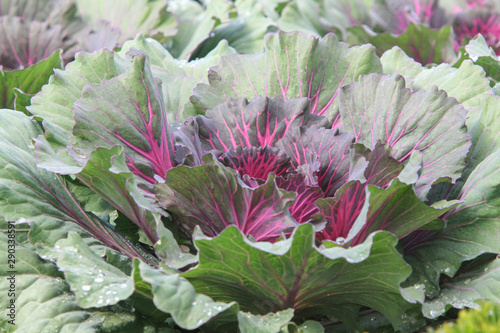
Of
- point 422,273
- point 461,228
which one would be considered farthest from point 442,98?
point 422,273

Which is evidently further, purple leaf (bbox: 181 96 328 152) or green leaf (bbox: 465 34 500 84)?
green leaf (bbox: 465 34 500 84)

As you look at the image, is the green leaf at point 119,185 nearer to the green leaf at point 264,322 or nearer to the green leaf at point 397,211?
the green leaf at point 264,322

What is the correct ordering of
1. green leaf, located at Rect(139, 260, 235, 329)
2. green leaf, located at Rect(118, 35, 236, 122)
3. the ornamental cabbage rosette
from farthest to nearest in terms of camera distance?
green leaf, located at Rect(118, 35, 236, 122), the ornamental cabbage rosette, green leaf, located at Rect(139, 260, 235, 329)

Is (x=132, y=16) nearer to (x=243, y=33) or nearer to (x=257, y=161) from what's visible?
(x=243, y=33)

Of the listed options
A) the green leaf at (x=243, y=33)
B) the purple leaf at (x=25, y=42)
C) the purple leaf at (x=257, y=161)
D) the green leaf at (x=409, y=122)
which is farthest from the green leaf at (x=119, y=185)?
the purple leaf at (x=25, y=42)

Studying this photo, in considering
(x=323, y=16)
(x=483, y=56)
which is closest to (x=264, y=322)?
(x=483, y=56)

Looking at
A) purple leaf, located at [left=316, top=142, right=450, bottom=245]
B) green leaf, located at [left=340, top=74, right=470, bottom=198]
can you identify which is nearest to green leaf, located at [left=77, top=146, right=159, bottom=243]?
purple leaf, located at [left=316, top=142, right=450, bottom=245]

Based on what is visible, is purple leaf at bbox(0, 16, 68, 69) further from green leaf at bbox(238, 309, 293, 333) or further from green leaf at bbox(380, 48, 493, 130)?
green leaf at bbox(238, 309, 293, 333)
